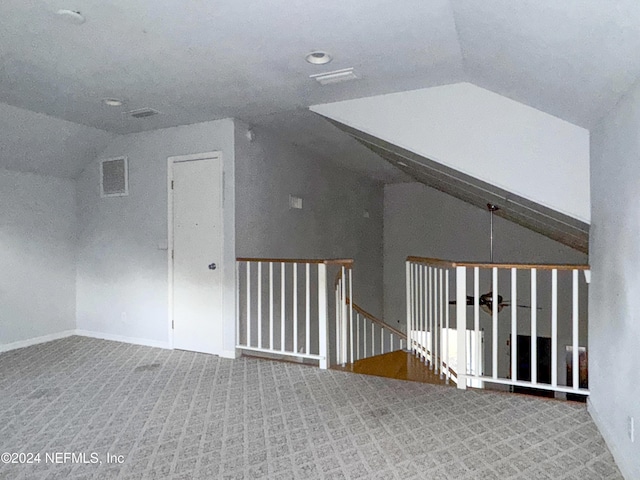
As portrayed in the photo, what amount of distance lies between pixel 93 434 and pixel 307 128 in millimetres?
3499

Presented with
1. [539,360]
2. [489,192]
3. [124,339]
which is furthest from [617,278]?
[539,360]

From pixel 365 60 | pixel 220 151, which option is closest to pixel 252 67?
pixel 365 60

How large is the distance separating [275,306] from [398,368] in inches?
64.4

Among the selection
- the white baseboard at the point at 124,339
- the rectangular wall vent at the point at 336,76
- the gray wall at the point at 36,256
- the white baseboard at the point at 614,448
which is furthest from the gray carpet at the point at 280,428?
the rectangular wall vent at the point at 336,76

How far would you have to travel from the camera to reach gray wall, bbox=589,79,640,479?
6.97 ft

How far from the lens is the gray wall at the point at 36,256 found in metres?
4.72

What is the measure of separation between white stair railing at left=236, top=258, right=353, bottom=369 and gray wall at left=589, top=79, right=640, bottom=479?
1.99 m

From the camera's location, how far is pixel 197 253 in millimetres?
4633

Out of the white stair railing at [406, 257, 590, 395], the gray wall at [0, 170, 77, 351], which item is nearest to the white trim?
the white stair railing at [406, 257, 590, 395]

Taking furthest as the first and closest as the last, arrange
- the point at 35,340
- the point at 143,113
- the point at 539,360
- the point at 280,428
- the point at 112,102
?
the point at 539,360, the point at 35,340, the point at 143,113, the point at 112,102, the point at 280,428

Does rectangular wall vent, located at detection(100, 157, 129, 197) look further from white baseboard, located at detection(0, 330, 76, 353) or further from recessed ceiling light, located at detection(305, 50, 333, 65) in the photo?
recessed ceiling light, located at detection(305, 50, 333, 65)

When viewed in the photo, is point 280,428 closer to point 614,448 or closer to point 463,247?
point 614,448

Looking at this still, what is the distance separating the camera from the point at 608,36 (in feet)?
5.82

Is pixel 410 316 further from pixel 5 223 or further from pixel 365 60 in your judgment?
pixel 5 223
